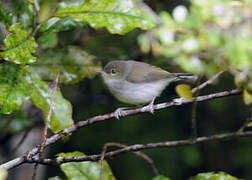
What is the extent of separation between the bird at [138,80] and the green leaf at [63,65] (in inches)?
26.2

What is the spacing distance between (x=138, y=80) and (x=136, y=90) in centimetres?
15

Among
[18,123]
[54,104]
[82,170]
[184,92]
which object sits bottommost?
[18,123]

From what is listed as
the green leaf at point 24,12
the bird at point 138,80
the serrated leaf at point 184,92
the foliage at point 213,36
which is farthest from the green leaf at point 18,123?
the serrated leaf at point 184,92

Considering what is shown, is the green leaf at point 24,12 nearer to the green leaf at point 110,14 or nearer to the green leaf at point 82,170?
the green leaf at point 110,14

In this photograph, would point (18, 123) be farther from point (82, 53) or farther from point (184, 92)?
point (184, 92)

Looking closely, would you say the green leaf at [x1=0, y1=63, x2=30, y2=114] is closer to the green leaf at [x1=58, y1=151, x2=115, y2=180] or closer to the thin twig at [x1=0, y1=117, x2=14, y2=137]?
the green leaf at [x1=58, y1=151, x2=115, y2=180]

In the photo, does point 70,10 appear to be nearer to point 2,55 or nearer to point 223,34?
point 2,55

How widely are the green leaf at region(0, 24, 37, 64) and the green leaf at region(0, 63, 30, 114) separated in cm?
14

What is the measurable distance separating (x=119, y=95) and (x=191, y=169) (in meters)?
1.70

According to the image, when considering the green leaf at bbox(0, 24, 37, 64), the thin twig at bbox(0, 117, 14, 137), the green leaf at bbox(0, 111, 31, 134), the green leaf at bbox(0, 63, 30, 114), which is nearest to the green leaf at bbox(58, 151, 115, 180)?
the green leaf at bbox(0, 63, 30, 114)

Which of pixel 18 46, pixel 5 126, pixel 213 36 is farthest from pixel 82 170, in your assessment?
pixel 5 126

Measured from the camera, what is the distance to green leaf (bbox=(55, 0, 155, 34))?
169cm

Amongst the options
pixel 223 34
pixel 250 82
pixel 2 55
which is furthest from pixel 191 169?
pixel 2 55

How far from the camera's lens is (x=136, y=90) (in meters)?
2.86
